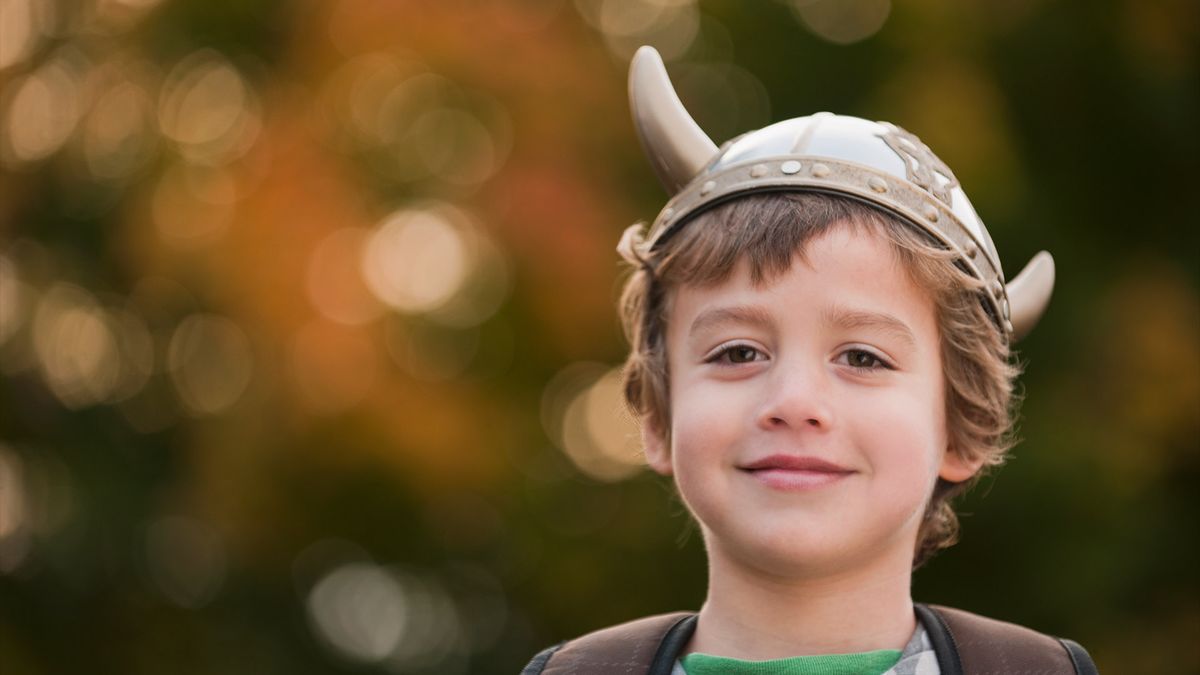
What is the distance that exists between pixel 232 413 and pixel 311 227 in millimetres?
1041

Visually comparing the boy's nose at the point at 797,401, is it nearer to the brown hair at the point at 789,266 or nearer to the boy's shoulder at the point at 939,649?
the brown hair at the point at 789,266

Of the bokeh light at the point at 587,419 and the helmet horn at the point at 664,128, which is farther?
the bokeh light at the point at 587,419

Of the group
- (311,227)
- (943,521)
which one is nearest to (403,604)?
(311,227)

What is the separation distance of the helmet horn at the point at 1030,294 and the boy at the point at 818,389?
97mm

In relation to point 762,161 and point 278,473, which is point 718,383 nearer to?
point 762,161

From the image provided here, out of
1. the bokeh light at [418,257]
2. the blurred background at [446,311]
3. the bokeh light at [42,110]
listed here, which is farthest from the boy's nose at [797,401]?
the bokeh light at [42,110]

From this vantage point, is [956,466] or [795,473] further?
[956,466]

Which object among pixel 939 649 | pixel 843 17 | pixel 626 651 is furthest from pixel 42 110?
pixel 939 649

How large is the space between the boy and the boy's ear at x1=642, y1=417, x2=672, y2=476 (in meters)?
0.18

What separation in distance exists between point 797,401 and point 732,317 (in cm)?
20

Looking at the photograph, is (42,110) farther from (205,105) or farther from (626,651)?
(626,651)

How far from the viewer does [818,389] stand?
2473mm

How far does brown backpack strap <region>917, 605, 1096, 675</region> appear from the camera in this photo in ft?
8.47

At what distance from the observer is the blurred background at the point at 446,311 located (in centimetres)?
771
